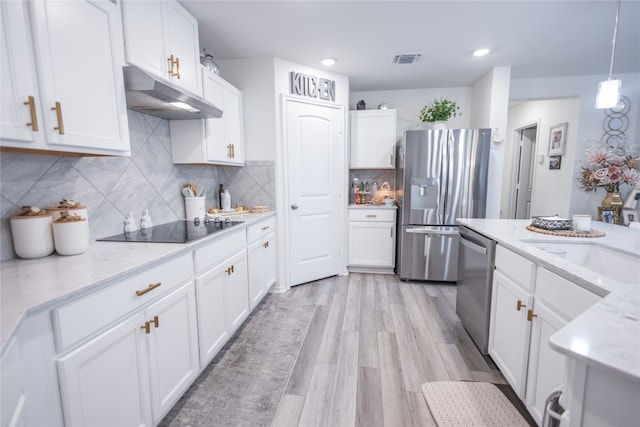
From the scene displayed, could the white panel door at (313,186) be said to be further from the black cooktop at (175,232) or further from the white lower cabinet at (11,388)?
the white lower cabinet at (11,388)

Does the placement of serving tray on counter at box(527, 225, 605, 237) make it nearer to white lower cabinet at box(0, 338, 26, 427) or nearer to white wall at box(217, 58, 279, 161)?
white wall at box(217, 58, 279, 161)

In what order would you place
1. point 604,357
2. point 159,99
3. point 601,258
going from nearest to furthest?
point 604,357, point 601,258, point 159,99

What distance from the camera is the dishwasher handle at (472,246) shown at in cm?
190

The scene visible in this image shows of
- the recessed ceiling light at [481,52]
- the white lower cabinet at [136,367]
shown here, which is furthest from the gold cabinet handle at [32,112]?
the recessed ceiling light at [481,52]

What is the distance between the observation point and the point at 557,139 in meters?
3.99

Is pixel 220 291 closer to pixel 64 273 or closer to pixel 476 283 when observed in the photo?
pixel 64 273

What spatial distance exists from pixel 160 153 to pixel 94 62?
926mm

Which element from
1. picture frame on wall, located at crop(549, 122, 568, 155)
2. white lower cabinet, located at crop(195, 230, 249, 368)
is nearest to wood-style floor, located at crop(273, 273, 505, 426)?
white lower cabinet, located at crop(195, 230, 249, 368)

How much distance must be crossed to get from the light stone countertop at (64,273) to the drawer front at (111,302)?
0.04m

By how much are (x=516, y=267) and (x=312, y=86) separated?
2575mm

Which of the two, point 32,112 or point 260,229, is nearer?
point 32,112

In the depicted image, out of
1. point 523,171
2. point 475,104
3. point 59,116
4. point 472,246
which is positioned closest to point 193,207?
point 59,116

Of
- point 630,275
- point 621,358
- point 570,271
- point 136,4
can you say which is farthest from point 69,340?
point 630,275

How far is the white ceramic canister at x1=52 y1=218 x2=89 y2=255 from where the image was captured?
1.28 metres
